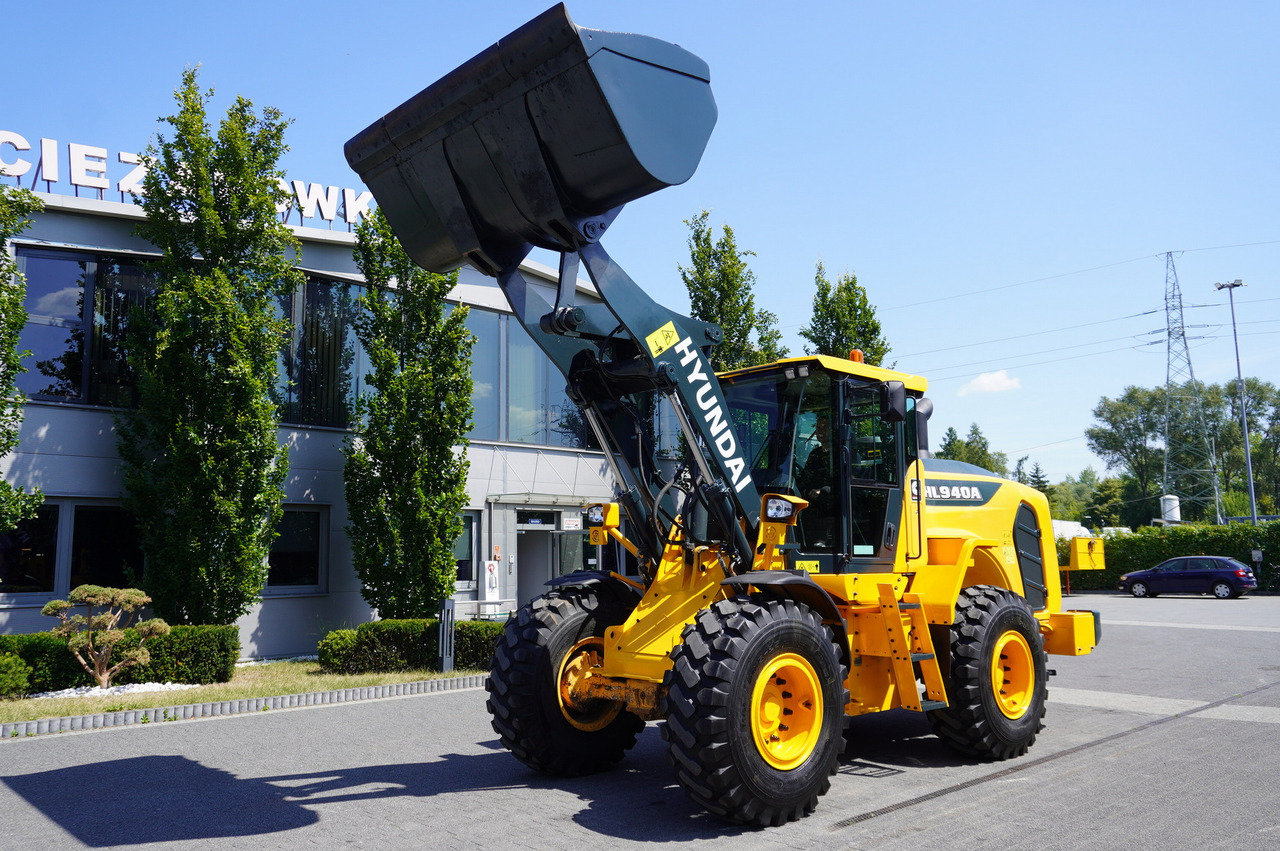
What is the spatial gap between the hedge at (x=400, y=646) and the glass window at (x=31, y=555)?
4.37 meters

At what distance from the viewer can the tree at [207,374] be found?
13477 millimetres

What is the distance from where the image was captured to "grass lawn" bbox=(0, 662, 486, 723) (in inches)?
399

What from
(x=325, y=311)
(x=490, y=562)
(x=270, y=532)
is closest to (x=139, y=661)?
(x=270, y=532)

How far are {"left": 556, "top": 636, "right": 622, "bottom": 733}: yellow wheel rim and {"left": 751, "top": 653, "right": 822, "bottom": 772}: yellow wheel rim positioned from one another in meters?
1.61

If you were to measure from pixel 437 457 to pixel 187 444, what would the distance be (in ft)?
12.5

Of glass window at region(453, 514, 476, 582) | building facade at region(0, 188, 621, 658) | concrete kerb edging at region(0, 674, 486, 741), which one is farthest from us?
glass window at region(453, 514, 476, 582)

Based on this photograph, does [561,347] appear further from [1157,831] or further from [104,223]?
[104,223]

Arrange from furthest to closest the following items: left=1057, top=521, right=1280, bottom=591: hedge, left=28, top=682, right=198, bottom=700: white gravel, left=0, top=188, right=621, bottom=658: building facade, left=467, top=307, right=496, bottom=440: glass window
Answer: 1. left=1057, top=521, right=1280, bottom=591: hedge
2. left=467, top=307, right=496, bottom=440: glass window
3. left=0, top=188, right=621, bottom=658: building facade
4. left=28, top=682, right=198, bottom=700: white gravel

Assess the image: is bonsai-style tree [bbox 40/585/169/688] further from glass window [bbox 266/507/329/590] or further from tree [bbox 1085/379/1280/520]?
tree [bbox 1085/379/1280/520]

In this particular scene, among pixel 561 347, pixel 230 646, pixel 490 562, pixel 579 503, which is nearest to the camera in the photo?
pixel 561 347

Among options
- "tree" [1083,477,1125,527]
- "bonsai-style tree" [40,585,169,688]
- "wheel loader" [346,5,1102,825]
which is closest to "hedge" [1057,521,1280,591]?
"wheel loader" [346,5,1102,825]

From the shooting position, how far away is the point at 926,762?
23.6 feet

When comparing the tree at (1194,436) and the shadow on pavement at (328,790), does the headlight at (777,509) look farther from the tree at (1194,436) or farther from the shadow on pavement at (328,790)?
the tree at (1194,436)

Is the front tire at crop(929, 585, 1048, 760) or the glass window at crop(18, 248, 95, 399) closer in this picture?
the front tire at crop(929, 585, 1048, 760)
